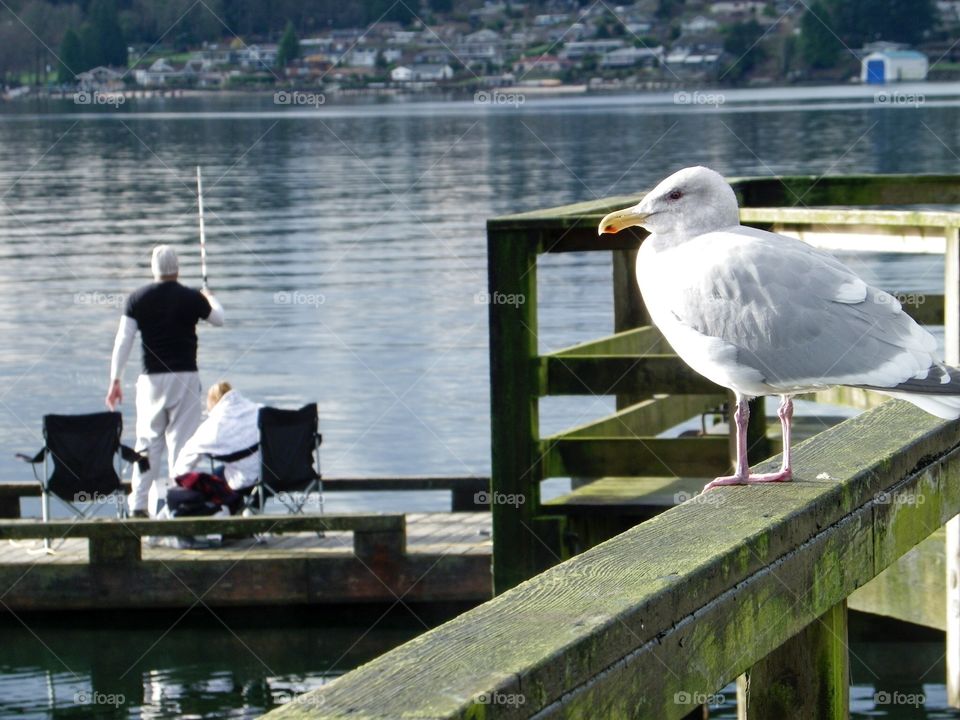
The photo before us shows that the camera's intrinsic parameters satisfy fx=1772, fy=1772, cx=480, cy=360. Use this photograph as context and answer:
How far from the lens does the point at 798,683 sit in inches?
126

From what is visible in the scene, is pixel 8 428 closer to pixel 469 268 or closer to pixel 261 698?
pixel 261 698

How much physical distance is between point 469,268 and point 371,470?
705 inches

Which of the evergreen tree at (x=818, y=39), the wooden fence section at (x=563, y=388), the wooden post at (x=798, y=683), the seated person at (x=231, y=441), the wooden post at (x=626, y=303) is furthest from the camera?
the evergreen tree at (x=818, y=39)

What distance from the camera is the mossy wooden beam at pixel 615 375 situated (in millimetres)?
8750

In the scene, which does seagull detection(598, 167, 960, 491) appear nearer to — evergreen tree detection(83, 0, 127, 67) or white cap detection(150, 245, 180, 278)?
white cap detection(150, 245, 180, 278)

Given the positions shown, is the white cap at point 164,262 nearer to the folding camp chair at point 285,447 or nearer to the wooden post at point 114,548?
the folding camp chair at point 285,447

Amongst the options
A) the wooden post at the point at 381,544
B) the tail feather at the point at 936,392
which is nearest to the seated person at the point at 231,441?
the wooden post at the point at 381,544

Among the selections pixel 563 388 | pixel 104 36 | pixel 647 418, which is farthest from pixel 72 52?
pixel 563 388

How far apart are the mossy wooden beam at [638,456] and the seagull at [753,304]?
14.7 feet

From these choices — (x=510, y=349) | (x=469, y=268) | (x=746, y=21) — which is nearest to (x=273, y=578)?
(x=510, y=349)

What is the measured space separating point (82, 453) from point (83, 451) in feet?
0.05

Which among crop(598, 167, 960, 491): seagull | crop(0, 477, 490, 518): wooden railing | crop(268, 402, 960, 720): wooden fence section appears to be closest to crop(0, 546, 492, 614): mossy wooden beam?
crop(0, 477, 490, 518): wooden railing

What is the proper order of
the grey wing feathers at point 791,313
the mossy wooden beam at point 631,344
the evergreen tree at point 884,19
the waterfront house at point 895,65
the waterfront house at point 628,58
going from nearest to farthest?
1. the grey wing feathers at point 791,313
2. the mossy wooden beam at point 631,344
3. the evergreen tree at point 884,19
4. the waterfront house at point 895,65
5. the waterfront house at point 628,58

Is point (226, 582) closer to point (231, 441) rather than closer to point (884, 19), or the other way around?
point (231, 441)
